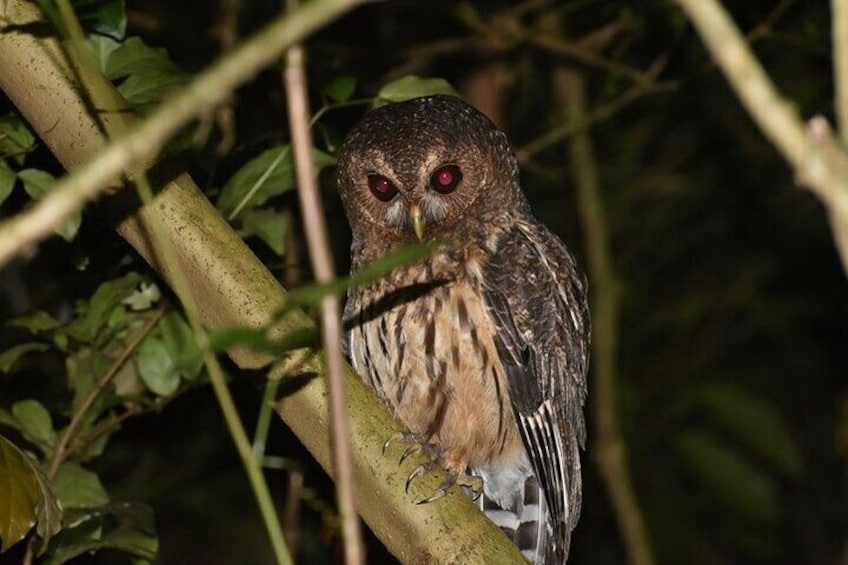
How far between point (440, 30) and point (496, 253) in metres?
1.94

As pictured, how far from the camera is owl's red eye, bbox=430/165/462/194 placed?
3596mm

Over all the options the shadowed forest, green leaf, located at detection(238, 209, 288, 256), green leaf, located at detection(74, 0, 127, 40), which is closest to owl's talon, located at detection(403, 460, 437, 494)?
the shadowed forest

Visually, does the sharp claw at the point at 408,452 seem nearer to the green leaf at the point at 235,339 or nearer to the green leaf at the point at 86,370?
the green leaf at the point at 86,370

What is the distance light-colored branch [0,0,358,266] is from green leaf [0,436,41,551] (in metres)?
1.23

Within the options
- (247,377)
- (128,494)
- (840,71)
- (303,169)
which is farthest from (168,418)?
(840,71)

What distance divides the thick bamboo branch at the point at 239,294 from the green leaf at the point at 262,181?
0.55 m

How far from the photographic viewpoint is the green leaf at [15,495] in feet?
7.13

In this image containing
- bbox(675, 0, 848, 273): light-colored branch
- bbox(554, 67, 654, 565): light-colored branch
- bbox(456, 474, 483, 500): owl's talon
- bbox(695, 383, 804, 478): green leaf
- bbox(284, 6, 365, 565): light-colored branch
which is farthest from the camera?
bbox(695, 383, 804, 478): green leaf

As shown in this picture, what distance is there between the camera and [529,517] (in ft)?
11.8


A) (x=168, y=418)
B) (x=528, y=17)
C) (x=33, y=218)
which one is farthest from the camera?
(x=528, y=17)

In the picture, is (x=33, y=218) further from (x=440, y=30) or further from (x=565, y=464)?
(x=440, y=30)

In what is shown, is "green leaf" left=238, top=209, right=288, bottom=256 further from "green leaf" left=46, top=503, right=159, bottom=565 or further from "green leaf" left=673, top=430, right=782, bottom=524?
"green leaf" left=673, top=430, right=782, bottom=524

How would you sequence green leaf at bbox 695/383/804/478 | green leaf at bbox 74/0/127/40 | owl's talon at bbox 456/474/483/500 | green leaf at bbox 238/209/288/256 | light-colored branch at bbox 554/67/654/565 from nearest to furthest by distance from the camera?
1. green leaf at bbox 74/0/127/40
2. green leaf at bbox 238/209/288/256
3. owl's talon at bbox 456/474/483/500
4. light-colored branch at bbox 554/67/654/565
5. green leaf at bbox 695/383/804/478

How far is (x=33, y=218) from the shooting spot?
41.2 inches
